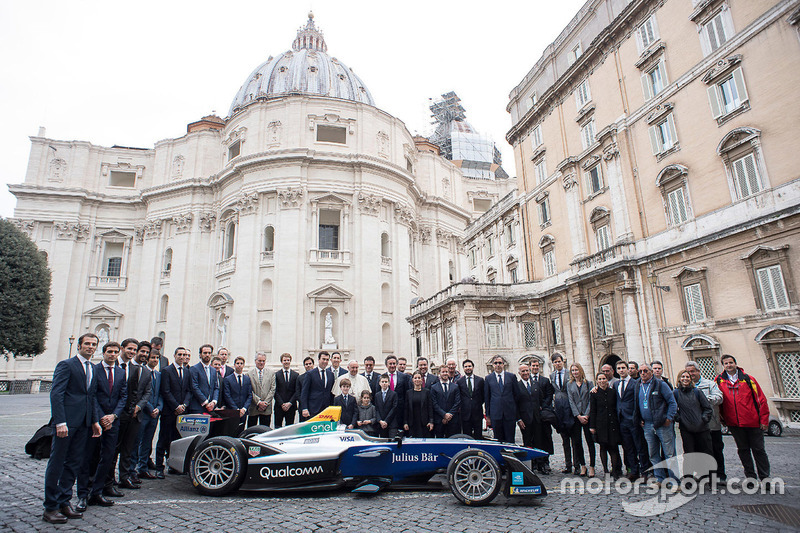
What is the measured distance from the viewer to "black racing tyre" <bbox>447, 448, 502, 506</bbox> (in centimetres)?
646

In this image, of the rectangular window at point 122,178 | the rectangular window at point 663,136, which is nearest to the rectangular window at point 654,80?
the rectangular window at point 663,136

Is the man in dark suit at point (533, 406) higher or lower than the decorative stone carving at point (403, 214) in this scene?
lower

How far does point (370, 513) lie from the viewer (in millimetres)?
6066

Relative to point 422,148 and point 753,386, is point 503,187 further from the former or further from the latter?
point 753,386

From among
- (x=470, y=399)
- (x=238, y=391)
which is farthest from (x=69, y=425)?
(x=470, y=399)

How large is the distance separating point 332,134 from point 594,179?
23.3 metres

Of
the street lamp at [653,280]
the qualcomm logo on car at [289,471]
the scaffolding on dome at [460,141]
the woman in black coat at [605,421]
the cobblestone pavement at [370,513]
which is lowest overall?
the cobblestone pavement at [370,513]

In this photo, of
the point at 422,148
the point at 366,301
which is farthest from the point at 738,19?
the point at 422,148

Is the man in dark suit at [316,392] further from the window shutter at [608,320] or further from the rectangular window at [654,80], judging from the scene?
the rectangular window at [654,80]

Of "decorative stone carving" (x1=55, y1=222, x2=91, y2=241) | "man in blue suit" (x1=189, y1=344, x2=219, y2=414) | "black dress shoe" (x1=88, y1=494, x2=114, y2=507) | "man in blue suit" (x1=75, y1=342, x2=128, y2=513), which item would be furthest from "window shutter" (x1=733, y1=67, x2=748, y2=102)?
"decorative stone carving" (x1=55, y1=222, x2=91, y2=241)

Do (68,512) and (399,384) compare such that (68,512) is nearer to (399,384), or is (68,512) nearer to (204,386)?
(204,386)

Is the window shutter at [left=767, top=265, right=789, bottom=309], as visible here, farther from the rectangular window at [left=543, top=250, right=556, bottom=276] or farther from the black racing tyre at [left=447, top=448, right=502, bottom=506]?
the black racing tyre at [left=447, top=448, right=502, bottom=506]

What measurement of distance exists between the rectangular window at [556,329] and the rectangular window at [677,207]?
8044 mm

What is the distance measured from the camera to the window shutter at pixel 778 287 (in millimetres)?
14102
